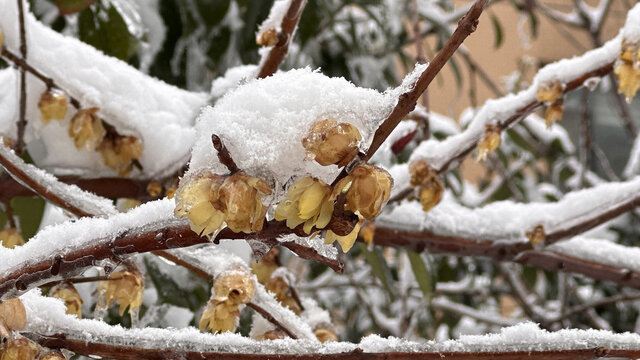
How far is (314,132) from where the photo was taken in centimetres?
29

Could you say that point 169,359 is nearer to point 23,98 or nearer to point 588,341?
point 588,341

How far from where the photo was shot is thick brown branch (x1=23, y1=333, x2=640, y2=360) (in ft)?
1.09

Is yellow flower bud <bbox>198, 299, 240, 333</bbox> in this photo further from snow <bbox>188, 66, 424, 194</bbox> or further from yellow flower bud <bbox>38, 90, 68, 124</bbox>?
yellow flower bud <bbox>38, 90, 68, 124</bbox>

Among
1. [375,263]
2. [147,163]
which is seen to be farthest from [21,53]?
[375,263]

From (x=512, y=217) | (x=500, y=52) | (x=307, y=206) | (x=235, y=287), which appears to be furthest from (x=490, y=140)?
(x=500, y=52)

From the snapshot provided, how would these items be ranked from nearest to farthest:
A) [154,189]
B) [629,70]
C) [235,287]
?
[235,287]
[629,70]
[154,189]

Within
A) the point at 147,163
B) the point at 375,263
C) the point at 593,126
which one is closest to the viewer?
the point at 147,163

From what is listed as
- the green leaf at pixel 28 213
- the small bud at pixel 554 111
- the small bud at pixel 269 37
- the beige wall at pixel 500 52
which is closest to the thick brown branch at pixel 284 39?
the small bud at pixel 269 37

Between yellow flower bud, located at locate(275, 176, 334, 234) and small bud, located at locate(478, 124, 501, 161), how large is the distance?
15.4 inches

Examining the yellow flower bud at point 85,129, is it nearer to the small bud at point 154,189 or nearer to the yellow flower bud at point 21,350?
the small bud at point 154,189

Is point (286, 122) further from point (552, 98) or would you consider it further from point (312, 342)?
point (552, 98)

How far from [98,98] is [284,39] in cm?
24

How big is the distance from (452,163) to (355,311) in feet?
5.32

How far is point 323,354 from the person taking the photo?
13.1 inches
